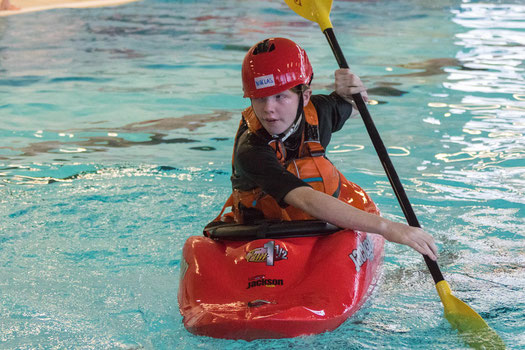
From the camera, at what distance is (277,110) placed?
2.88m

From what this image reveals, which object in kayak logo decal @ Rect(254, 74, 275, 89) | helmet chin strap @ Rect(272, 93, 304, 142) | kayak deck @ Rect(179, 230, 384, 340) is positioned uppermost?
kayak logo decal @ Rect(254, 74, 275, 89)

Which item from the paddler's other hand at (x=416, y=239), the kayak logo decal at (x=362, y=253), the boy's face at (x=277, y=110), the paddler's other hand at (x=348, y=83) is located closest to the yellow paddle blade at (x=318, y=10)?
the paddler's other hand at (x=348, y=83)

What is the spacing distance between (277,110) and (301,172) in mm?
289

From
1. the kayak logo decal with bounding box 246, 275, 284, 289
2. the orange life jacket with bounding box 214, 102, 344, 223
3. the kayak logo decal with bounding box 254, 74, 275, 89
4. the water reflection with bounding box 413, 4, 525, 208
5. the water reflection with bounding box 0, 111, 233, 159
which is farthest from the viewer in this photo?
the water reflection with bounding box 0, 111, 233, 159

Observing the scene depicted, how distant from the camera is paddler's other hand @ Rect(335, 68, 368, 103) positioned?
317 cm

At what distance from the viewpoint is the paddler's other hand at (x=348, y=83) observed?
10.4 feet

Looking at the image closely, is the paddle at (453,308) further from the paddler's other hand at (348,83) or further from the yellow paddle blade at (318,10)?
the yellow paddle blade at (318,10)

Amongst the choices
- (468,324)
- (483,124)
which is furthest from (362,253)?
(483,124)

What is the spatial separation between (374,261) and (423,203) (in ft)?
4.72

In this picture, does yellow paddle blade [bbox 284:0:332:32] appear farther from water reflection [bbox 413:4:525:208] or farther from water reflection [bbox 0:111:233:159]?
water reflection [bbox 0:111:233:159]

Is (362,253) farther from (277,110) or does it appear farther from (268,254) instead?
(277,110)

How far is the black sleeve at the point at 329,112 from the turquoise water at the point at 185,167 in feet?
2.42

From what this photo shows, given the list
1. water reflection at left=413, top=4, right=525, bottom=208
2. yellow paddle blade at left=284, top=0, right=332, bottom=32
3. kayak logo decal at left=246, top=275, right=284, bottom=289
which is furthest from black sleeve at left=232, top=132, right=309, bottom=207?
water reflection at left=413, top=4, right=525, bottom=208

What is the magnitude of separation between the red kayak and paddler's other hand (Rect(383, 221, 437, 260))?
328 mm
